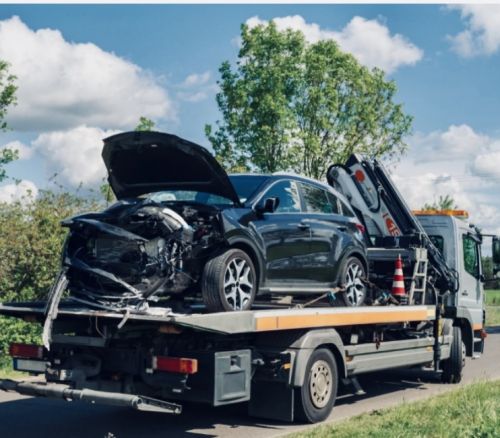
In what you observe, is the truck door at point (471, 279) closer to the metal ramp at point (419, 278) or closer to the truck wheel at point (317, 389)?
the metal ramp at point (419, 278)

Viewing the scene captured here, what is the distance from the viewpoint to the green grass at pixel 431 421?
6996 mm

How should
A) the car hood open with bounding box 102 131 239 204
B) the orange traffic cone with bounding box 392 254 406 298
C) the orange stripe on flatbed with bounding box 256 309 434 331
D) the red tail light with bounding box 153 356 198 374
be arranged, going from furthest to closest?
the orange traffic cone with bounding box 392 254 406 298
the car hood open with bounding box 102 131 239 204
the orange stripe on flatbed with bounding box 256 309 434 331
the red tail light with bounding box 153 356 198 374

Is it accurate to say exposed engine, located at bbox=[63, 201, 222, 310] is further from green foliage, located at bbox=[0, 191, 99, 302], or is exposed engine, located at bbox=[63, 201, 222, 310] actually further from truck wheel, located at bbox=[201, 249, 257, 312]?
green foliage, located at bbox=[0, 191, 99, 302]

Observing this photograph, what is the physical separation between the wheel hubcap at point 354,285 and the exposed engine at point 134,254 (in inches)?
113

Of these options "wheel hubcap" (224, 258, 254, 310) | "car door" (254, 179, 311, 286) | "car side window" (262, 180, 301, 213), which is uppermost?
"car side window" (262, 180, 301, 213)

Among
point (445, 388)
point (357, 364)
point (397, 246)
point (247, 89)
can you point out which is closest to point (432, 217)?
point (397, 246)

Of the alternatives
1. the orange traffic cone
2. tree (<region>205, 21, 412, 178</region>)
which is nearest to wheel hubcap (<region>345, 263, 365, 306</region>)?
the orange traffic cone

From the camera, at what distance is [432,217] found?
1209 centimetres

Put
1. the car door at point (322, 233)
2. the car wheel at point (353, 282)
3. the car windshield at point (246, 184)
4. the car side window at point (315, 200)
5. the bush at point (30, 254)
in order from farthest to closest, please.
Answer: the bush at point (30, 254)
the car wheel at point (353, 282)
the car side window at point (315, 200)
the car door at point (322, 233)
the car windshield at point (246, 184)

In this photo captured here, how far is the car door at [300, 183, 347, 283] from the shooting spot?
356 inches

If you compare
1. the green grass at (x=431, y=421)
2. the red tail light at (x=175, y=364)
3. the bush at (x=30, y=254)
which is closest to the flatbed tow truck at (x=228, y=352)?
the red tail light at (x=175, y=364)

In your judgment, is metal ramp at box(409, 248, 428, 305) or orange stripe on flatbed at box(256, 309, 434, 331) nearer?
orange stripe on flatbed at box(256, 309, 434, 331)

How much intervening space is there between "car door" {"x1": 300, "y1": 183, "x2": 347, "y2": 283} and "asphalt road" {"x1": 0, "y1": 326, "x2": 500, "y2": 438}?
165 cm

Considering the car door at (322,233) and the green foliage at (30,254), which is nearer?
the car door at (322,233)
